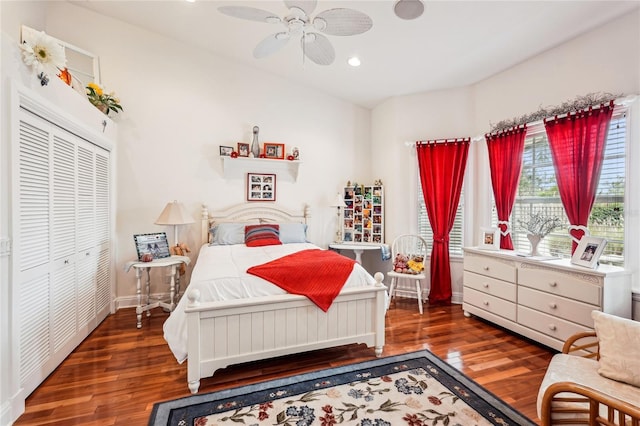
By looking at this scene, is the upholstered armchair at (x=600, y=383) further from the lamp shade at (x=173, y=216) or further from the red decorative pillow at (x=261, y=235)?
the lamp shade at (x=173, y=216)

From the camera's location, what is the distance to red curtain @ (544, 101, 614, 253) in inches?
101

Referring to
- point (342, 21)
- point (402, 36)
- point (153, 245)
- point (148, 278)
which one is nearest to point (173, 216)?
point (153, 245)

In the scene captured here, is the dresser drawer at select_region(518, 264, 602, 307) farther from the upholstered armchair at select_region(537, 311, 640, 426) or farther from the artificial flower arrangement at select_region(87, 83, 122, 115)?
the artificial flower arrangement at select_region(87, 83, 122, 115)

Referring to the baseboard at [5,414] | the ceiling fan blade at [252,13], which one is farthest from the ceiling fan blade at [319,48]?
the baseboard at [5,414]

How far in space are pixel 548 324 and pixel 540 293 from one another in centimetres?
26

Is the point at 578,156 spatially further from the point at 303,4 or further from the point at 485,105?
the point at 303,4

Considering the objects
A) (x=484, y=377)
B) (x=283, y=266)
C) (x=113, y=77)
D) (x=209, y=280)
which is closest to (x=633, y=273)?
(x=484, y=377)

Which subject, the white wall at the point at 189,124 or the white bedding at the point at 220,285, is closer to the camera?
the white bedding at the point at 220,285

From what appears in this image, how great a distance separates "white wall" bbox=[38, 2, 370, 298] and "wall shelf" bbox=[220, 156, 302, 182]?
0.09 metres

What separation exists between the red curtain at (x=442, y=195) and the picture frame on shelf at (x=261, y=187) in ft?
7.06

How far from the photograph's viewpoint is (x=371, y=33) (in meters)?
2.96

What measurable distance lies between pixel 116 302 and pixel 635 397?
454 centimetres

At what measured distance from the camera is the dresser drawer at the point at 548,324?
2420 mm

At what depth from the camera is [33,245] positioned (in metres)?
2.03
